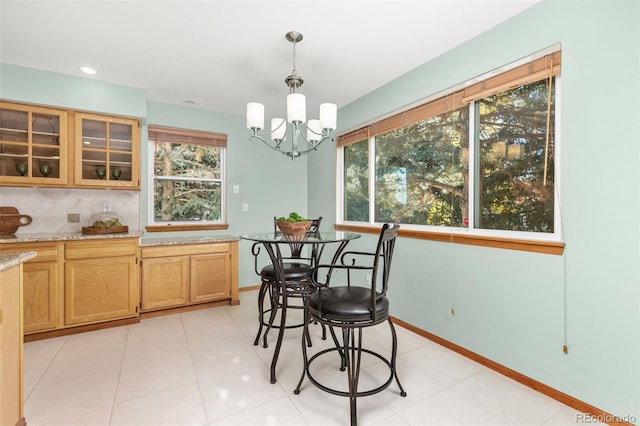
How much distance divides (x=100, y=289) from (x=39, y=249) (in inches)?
23.4

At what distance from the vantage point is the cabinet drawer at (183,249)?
124 inches

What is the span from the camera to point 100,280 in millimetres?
2844

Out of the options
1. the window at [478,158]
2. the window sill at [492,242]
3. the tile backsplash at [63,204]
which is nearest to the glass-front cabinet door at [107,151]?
the tile backsplash at [63,204]

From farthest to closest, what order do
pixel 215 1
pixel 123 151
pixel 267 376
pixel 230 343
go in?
1. pixel 123 151
2. pixel 230 343
3. pixel 267 376
4. pixel 215 1

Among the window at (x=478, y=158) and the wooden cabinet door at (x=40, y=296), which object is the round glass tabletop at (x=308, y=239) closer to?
the window at (x=478, y=158)

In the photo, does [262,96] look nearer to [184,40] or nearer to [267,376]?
[184,40]

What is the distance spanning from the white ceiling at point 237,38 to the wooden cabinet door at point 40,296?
6.02ft

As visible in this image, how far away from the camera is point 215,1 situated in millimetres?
1885

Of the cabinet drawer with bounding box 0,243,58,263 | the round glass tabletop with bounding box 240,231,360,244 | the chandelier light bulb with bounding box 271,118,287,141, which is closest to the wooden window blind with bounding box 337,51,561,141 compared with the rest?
the chandelier light bulb with bounding box 271,118,287,141

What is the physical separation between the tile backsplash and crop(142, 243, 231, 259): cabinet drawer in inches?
18.5

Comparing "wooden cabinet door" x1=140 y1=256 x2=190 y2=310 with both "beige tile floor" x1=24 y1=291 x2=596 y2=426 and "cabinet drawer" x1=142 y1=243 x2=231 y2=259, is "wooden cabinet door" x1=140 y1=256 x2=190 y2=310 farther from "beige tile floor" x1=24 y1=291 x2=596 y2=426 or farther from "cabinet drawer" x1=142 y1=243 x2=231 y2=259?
"beige tile floor" x1=24 y1=291 x2=596 y2=426

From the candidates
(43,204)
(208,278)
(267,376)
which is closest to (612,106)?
(267,376)

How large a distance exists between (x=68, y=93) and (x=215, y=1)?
2026mm

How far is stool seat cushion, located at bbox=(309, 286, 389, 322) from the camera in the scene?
1575 millimetres
